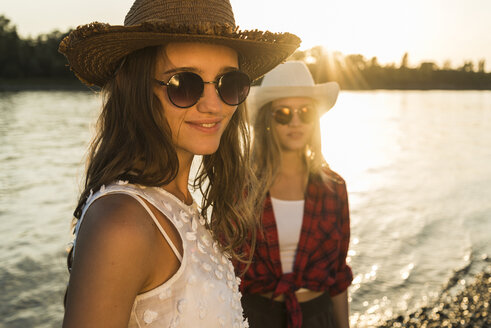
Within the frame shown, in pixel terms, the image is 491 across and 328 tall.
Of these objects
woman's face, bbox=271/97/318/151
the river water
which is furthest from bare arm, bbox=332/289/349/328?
the river water

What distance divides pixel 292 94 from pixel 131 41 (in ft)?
7.15

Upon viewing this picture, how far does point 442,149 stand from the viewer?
70.6 ft

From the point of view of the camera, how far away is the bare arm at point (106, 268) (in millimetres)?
1043

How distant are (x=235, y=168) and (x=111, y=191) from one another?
0.89 m

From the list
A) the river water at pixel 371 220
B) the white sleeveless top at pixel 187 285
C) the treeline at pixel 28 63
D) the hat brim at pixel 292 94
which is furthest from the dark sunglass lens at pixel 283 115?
the treeline at pixel 28 63

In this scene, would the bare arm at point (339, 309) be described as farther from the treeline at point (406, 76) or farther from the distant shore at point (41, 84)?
the treeline at point (406, 76)

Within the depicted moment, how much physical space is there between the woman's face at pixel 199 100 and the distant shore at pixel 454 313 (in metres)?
4.95

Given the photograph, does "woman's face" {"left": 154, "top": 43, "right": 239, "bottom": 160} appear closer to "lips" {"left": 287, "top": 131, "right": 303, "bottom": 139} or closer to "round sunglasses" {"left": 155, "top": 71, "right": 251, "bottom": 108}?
"round sunglasses" {"left": 155, "top": 71, "right": 251, "bottom": 108}

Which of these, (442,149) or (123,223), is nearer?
(123,223)

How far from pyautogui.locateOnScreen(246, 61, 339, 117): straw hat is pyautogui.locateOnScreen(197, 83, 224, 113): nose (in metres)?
1.87

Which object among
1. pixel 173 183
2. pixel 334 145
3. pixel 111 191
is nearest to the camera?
pixel 111 191

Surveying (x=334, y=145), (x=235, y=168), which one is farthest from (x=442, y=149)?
(x=235, y=168)

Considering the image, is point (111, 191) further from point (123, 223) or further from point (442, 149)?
point (442, 149)

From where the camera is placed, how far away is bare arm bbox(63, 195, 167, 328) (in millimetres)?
1043
